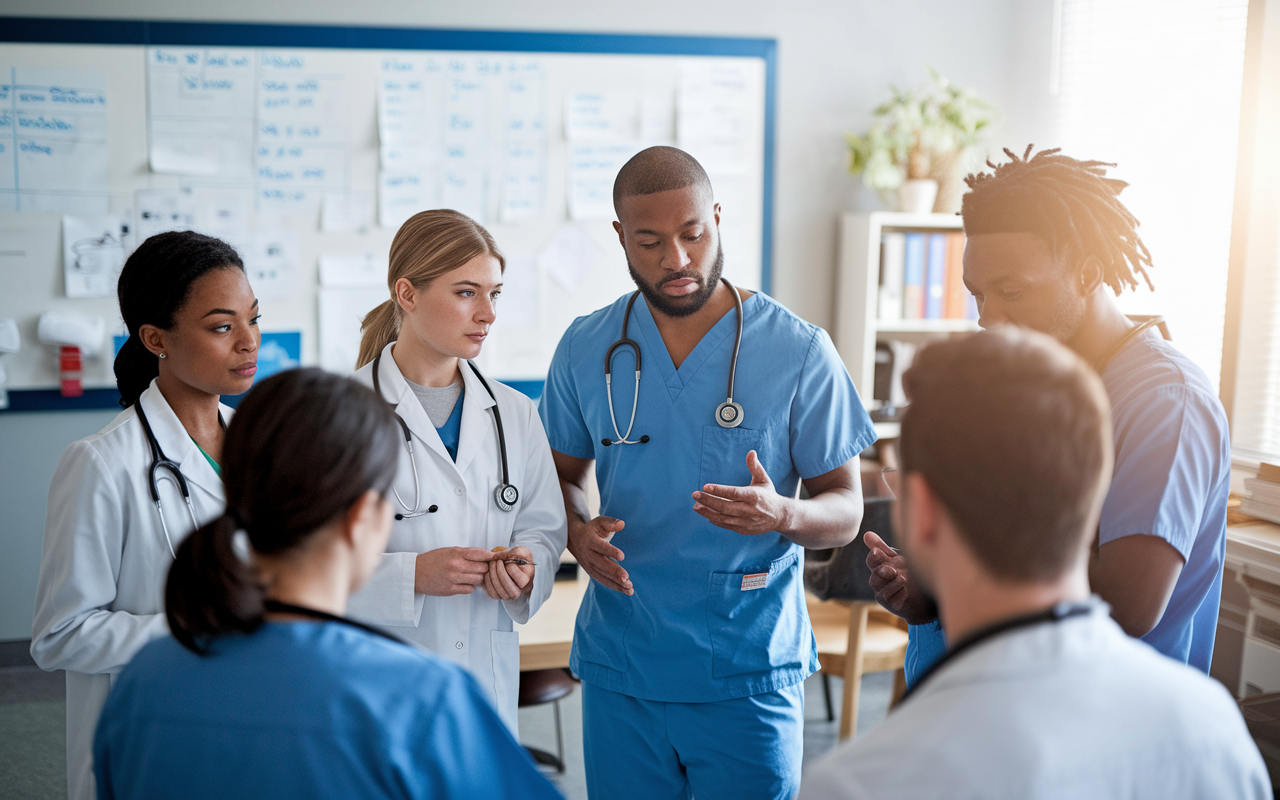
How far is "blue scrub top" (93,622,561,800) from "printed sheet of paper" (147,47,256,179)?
123 inches

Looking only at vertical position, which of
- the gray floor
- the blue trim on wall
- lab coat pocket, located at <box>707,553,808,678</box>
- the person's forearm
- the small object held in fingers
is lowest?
the gray floor

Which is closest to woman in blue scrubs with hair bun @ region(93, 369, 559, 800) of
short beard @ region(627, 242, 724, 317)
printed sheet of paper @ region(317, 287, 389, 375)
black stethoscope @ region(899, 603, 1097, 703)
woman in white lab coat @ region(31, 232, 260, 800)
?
black stethoscope @ region(899, 603, 1097, 703)

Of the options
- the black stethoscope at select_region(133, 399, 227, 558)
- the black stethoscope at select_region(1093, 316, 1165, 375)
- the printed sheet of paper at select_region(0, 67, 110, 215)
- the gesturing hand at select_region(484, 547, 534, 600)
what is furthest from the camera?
the printed sheet of paper at select_region(0, 67, 110, 215)

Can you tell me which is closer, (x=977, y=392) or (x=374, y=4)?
(x=977, y=392)

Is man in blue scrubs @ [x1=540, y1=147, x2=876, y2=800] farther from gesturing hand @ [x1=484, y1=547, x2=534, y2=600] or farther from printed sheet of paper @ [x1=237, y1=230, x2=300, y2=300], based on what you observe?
printed sheet of paper @ [x1=237, y1=230, x2=300, y2=300]

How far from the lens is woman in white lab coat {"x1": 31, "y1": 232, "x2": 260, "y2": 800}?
1303 millimetres

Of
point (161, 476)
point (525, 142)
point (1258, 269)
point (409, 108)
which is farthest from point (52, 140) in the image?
point (1258, 269)

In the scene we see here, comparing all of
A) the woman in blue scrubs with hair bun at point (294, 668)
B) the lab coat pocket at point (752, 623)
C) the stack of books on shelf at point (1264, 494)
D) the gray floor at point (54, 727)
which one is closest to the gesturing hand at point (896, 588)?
the lab coat pocket at point (752, 623)

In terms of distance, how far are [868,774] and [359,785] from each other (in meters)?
0.43

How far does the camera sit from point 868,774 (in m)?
0.68

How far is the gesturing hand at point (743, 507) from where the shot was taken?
1.42 m

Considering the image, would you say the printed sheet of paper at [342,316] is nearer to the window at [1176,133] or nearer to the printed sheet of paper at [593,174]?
the printed sheet of paper at [593,174]

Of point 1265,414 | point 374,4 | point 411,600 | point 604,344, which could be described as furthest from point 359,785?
point 374,4

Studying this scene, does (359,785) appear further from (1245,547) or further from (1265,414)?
(1265,414)
